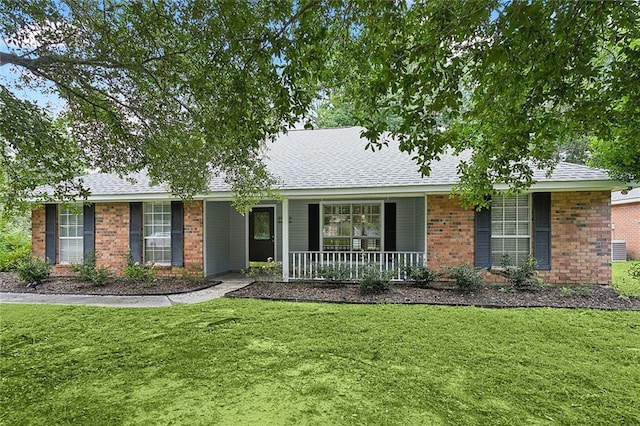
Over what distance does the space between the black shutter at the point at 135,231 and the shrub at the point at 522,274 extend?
964cm

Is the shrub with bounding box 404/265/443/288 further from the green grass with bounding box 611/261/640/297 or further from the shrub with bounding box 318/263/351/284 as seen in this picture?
the green grass with bounding box 611/261/640/297

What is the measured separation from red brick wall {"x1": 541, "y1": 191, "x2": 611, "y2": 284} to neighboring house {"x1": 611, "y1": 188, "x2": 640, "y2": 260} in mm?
9828

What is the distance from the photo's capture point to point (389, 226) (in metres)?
10.6

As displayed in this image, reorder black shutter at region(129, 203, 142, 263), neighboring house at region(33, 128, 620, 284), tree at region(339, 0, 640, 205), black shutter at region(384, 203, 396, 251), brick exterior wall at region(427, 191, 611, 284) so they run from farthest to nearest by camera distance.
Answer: black shutter at region(384, 203, 396, 251)
black shutter at region(129, 203, 142, 263)
neighboring house at region(33, 128, 620, 284)
brick exterior wall at region(427, 191, 611, 284)
tree at region(339, 0, 640, 205)

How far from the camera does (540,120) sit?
3.99m

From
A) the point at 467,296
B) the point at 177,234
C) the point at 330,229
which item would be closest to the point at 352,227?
the point at 330,229

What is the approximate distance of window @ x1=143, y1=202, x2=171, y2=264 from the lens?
1018 cm

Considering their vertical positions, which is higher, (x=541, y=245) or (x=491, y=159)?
(x=491, y=159)

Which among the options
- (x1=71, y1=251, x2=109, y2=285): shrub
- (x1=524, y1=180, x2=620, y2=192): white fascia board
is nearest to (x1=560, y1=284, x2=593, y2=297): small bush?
(x1=524, y1=180, x2=620, y2=192): white fascia board

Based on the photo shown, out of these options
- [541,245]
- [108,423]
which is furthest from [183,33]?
[541,245]

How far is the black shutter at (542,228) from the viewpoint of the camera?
27.5ft

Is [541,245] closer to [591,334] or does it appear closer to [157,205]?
[591,334]

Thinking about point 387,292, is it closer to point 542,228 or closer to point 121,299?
point 542,228

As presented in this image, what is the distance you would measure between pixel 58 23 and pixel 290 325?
17.0 ft
